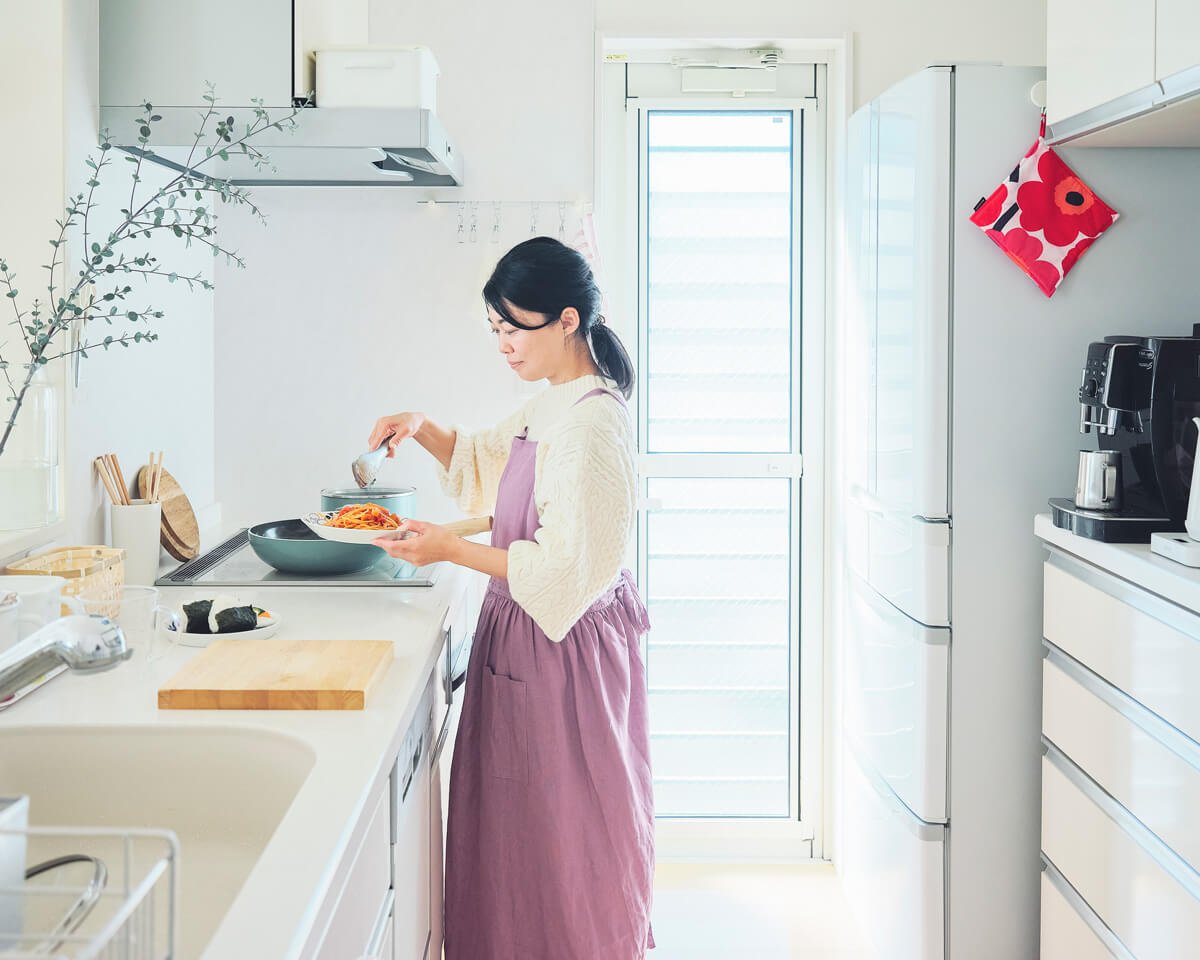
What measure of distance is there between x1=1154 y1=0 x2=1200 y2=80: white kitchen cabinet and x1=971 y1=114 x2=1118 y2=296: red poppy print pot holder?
0.33 meters

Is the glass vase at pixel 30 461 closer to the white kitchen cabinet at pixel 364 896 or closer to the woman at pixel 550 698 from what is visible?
the woman at pixel 550 698

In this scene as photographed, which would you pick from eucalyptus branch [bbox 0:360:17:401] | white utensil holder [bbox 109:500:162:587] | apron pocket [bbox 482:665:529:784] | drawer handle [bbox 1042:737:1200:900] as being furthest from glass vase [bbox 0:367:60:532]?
drawer handle [bbox 1042:737:1200:900]

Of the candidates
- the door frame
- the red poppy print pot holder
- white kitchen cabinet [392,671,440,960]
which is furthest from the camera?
the door frame

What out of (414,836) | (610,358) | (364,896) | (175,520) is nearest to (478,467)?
(610,358)

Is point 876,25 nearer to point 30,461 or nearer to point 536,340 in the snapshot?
point 536,340

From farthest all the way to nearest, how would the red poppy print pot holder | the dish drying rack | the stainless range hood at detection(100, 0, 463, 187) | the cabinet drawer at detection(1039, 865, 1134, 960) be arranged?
the red poppy print pot holder < the stainless range hood at detection(100, 0, 463, 187) < the cabinet drawer at detection(1039, 865, 1134, 960) < the dish drying rack

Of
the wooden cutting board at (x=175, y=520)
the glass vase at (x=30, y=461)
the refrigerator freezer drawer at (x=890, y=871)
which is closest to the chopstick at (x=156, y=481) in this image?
the wooden cutting board at (x=175, y=520)

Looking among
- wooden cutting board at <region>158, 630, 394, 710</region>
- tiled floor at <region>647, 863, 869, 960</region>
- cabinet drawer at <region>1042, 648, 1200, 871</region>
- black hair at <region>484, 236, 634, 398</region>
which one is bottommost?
tiled floor at <region>647, 863, 869, 960</region>

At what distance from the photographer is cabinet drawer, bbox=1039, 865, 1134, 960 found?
5.72 feet

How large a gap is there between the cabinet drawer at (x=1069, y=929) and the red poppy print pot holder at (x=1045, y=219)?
1185 millimetres

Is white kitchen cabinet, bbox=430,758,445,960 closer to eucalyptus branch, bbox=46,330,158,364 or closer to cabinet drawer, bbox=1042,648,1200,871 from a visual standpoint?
eucalyptus branch, bbox=46,330,158,364

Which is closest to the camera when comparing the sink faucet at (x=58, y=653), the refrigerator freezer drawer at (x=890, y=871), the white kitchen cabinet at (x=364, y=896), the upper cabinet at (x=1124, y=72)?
the sink faucet at (x=58, y=653)

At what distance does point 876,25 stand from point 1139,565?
1.60 m

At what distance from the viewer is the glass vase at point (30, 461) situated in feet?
5.16
